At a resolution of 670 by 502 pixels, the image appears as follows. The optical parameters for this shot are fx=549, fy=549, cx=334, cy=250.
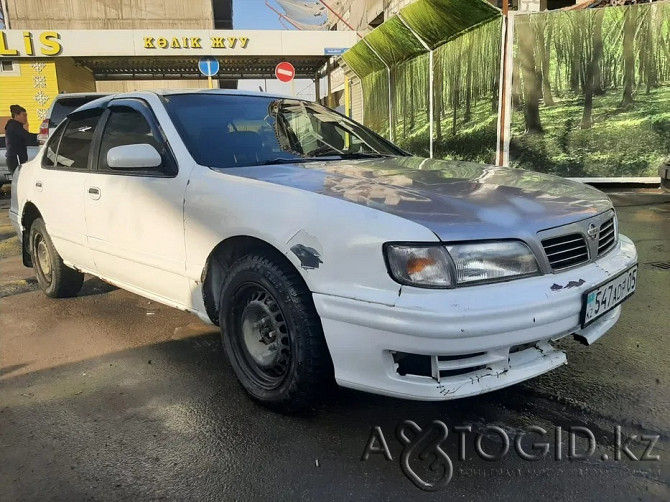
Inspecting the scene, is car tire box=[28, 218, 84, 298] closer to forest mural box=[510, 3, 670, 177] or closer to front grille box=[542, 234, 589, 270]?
front grille box=[542, 234, 589, 270]

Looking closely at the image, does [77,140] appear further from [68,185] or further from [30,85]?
[30,85]

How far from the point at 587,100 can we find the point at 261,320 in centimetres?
899

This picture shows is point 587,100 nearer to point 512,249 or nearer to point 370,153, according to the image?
point 370,153

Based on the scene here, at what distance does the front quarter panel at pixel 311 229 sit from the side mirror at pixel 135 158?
359 millimetres

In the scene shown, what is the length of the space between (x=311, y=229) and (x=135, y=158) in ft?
4.29

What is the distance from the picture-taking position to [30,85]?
72.2 feet

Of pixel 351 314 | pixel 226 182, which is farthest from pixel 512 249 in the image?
pixel 226 182

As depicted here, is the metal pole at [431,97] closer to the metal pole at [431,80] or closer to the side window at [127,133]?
the metal pole at [431,80]

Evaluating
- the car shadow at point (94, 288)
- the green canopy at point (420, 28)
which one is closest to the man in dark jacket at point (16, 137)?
the car shadow at point (94, 288)

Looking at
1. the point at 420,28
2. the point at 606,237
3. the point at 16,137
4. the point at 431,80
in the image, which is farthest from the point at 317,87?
the point at 606,237

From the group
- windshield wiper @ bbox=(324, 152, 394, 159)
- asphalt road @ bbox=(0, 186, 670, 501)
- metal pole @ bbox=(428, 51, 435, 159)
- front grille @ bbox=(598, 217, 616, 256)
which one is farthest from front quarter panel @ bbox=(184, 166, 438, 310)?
metal pole @ bbox=(428, 51, 435, 159)

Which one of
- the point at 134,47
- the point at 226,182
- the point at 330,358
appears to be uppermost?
the point at 134,47

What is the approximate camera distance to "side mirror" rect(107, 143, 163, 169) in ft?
10.0

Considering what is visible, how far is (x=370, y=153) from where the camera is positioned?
12.2ft
